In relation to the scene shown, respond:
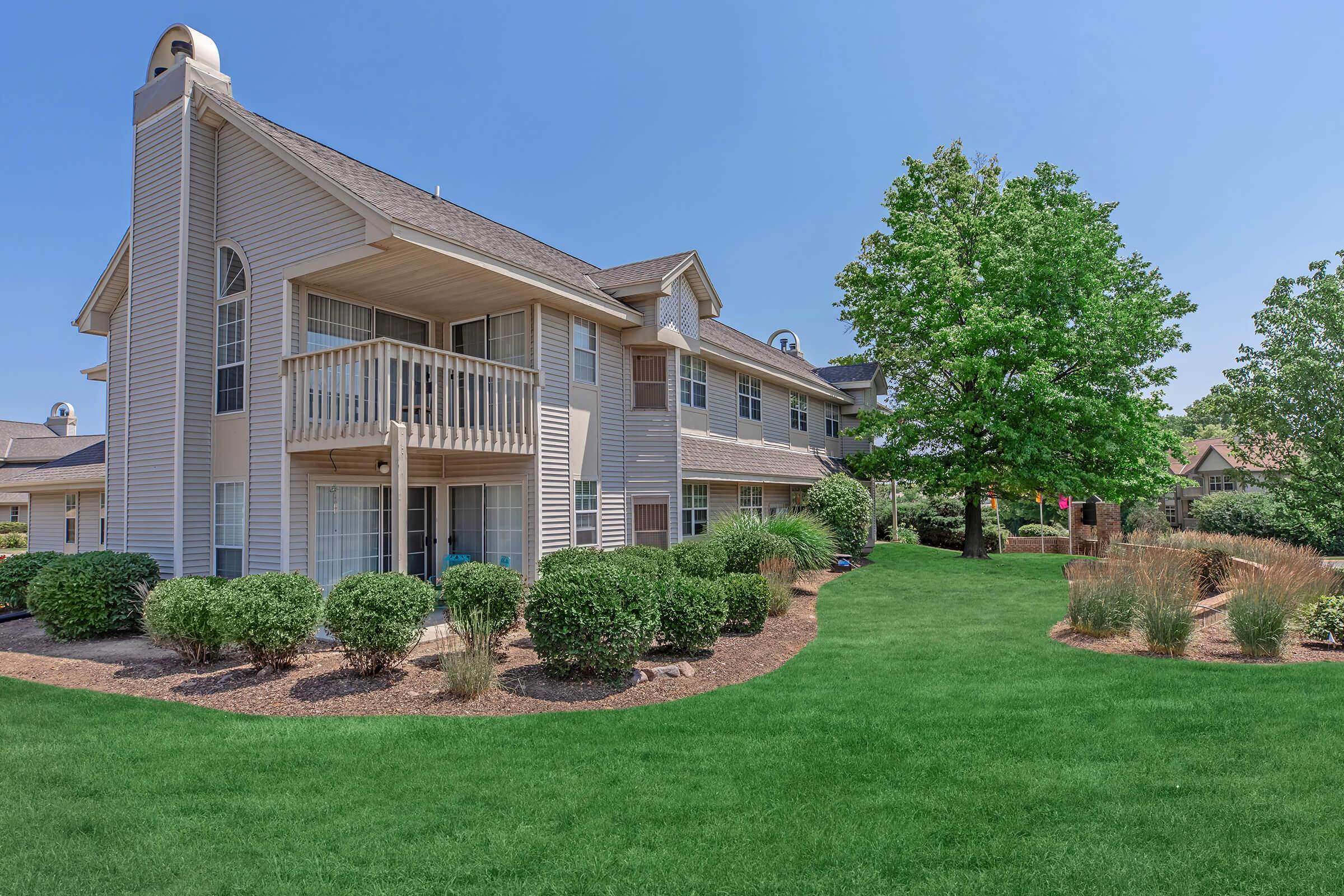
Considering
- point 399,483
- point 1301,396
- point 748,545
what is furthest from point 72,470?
point 1301,396

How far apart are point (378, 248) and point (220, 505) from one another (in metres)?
5.73

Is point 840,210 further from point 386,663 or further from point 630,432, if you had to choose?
point 386,663

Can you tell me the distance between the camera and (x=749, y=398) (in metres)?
21.3

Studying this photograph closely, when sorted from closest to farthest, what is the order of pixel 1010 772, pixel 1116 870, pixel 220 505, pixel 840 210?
1. pixel 1116 870
2. pixel 1010 772
3. pixel 220 505
4. pixel 840 210

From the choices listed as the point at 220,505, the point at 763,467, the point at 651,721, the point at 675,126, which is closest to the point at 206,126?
the point at 220,505

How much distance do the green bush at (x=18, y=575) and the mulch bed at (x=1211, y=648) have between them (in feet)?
55.2

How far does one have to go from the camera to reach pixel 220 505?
41.2ft

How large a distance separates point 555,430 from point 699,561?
149 inches

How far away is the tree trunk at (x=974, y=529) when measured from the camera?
2297cm

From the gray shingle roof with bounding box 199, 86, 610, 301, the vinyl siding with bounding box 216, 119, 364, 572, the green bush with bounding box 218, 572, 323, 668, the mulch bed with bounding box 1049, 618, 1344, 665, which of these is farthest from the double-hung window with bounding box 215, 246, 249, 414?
the mulch bed with bounding box 1049, 618, 1344, 665

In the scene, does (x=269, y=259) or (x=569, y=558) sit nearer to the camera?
(x=569, y=558)

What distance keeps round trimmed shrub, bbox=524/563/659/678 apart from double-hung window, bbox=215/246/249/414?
7632mm

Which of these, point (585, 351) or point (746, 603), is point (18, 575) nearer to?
point (585, 351)

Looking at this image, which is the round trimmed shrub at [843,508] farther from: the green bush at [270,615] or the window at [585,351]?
the green bush at [270,615]
